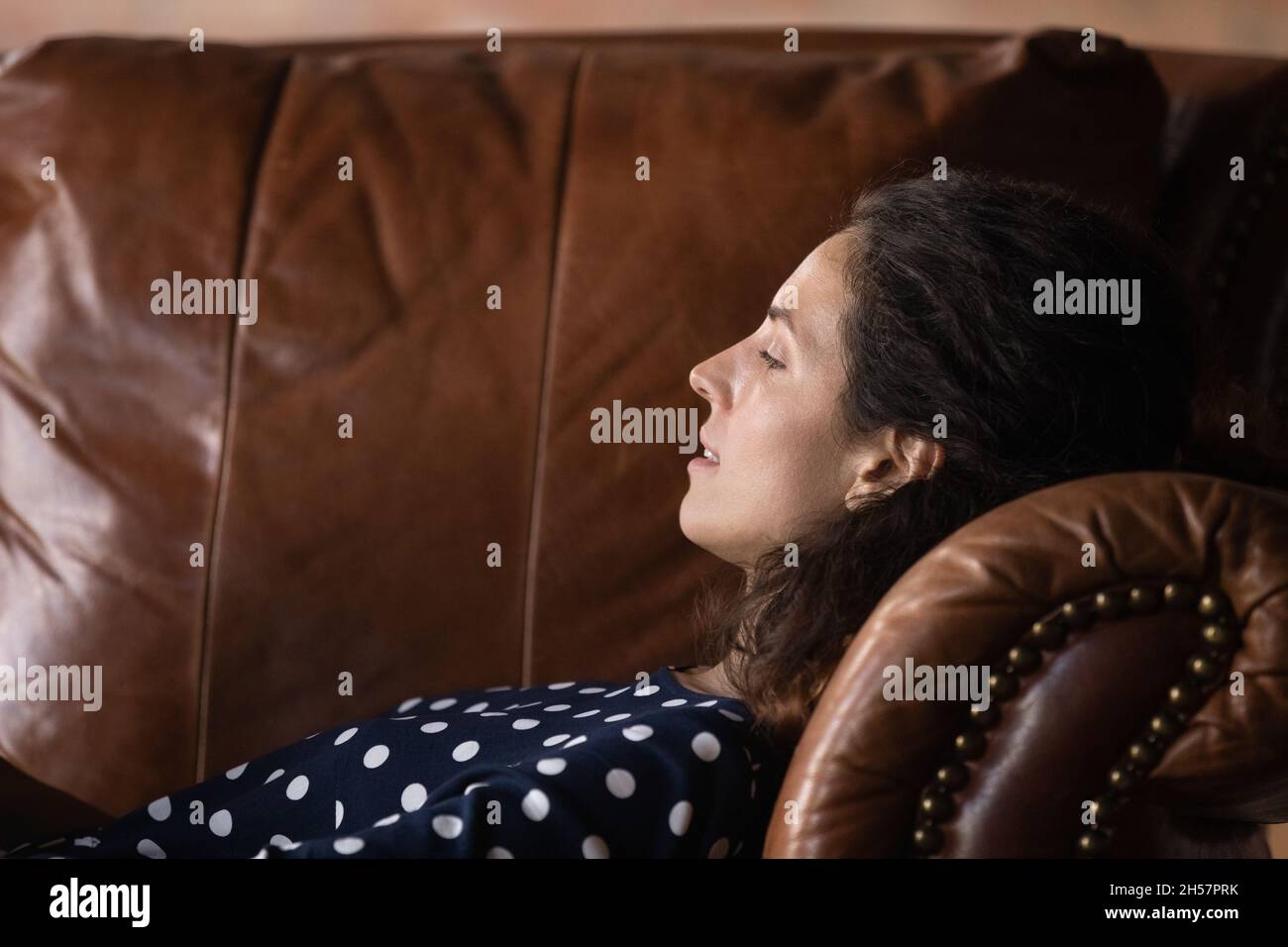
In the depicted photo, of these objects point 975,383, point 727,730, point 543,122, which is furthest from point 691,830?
point 543,122

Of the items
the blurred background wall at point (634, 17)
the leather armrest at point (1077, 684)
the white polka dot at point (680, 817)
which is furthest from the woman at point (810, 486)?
the blurred background wall at point (634, 17)

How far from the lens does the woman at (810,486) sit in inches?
33.4

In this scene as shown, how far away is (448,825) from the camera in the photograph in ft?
2.49

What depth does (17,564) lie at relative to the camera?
1343 mm

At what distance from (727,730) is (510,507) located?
0.52 m

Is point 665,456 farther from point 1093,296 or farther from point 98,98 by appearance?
point 98,98

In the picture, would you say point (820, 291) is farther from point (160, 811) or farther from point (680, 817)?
point (160, 811)

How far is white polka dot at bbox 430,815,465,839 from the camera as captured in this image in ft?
2.47

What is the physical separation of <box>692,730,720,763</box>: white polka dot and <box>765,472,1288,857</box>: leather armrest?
0.14 metres
